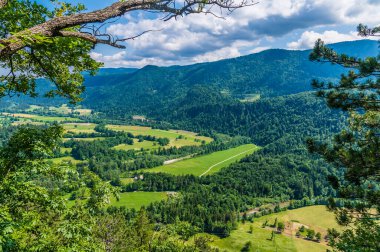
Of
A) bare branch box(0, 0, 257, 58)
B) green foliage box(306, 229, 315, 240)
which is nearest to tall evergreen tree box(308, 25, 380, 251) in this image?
bare branch box(0, 0, 257, 58)

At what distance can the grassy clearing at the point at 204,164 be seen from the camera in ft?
460

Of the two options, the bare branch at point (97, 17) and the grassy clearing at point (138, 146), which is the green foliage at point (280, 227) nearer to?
the bare branch at point (97, 17)

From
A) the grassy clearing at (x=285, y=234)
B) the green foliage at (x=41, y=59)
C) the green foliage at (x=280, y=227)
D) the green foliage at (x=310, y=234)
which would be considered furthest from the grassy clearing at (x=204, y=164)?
the green foliage at (x=41, y=59)

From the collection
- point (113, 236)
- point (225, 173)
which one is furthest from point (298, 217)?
point (113, 236)

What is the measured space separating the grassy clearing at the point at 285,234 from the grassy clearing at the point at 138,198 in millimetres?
31964

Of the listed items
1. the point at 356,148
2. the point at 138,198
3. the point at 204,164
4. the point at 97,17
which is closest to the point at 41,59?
the point at 97,17

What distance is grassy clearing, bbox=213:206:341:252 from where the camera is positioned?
78.5 m

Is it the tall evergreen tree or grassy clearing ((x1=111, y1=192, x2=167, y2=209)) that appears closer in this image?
the tall evergreen tree

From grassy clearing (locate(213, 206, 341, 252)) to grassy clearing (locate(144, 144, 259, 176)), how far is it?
156 feet

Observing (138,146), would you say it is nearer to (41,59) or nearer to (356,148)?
(356,148)

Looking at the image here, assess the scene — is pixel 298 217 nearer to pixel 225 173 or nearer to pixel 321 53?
pixel 225 173

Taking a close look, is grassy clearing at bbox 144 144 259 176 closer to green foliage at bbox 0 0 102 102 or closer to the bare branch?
green foliage at bbox 0 0 102 102

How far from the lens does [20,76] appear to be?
985 centimetres

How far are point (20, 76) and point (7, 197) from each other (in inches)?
169
